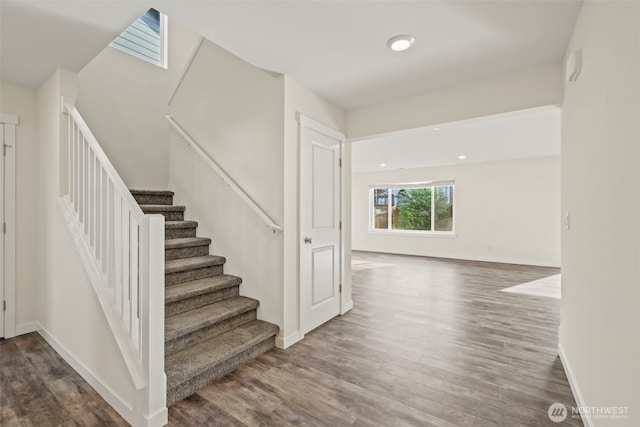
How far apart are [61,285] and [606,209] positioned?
357cm

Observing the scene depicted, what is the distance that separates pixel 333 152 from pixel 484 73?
1.53 metres

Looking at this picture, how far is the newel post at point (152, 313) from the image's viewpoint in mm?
1564

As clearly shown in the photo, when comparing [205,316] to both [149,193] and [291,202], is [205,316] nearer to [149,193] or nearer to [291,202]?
[291,202]

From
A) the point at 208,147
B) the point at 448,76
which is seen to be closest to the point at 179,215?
the point at 208,147

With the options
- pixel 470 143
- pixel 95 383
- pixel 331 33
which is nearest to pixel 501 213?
pixel 470 143

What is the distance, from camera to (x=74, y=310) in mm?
2191

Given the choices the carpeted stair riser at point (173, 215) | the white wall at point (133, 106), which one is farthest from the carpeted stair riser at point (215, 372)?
the white wall at point (133, 106)

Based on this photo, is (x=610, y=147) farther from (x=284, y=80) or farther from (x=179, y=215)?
(x=179, y=215)

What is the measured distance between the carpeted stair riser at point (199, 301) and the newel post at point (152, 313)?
74 cm

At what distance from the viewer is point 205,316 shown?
2332mm

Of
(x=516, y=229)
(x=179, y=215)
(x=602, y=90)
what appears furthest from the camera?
(x=516, y=229)

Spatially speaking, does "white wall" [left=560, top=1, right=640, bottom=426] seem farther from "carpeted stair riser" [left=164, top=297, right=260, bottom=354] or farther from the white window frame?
the white window frame

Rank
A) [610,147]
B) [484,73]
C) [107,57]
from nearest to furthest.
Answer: [610,147]
[484,73]
[107,57]
